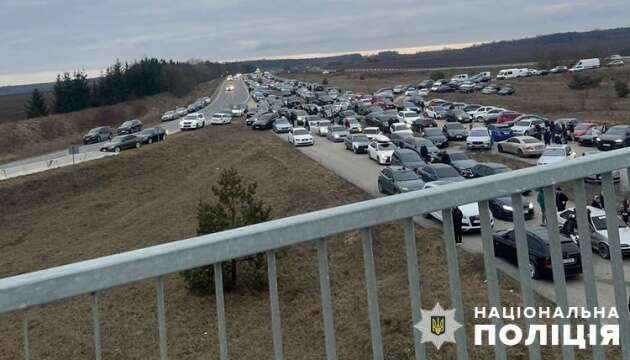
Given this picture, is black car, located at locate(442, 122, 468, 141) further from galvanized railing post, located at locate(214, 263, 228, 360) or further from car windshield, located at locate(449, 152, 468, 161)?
galvanized railing post, located at locate(214, 263, 228, 360)

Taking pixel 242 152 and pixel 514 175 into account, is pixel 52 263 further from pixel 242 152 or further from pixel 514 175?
pixel 514 175

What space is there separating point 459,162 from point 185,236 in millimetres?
14445

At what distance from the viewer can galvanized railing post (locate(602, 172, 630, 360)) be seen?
2.82 metres

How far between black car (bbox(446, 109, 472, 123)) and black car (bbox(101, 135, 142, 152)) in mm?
29733

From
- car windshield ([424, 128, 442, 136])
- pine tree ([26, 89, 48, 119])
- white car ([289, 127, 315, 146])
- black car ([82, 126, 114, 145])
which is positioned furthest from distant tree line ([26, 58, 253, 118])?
car windshield ([424, 128, 442, 136])

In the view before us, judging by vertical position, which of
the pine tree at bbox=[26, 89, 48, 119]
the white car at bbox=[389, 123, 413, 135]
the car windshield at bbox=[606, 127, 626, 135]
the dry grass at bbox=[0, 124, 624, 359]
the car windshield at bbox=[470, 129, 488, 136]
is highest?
the pine tree at bbox=[26, 89, 48, 119]

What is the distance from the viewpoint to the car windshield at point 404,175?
26062mm

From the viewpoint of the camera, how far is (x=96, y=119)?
267 ft

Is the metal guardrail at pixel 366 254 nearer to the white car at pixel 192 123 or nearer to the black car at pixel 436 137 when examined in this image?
the black car at pixel 436 137

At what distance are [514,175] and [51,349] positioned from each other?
15.6 meters

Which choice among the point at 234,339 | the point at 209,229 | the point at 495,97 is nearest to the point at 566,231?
the point at 234,339

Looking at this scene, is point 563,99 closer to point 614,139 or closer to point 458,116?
point 458,116

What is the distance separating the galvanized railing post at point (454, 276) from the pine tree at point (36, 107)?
8256cm

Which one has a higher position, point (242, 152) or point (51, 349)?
point (242, 152)
